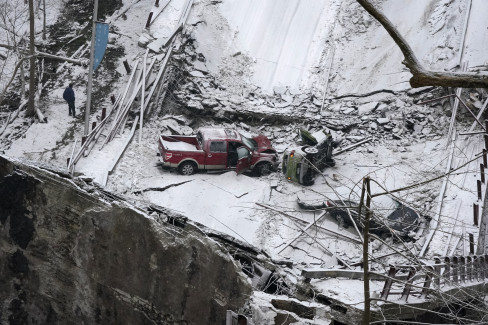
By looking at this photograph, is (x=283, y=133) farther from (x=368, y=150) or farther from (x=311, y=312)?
(x=311, y=312)

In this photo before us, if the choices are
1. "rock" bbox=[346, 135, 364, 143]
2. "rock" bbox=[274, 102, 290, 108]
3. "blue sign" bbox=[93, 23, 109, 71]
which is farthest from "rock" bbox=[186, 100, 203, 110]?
"rock" bbox=[346, 135, 364, 143]

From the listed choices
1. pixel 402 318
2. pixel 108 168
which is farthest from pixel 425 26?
pixel 402 318

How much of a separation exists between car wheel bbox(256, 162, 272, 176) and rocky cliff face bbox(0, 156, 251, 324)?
6.68 metres

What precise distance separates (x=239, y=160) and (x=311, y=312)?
26.5ft

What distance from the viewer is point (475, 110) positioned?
1784 cm

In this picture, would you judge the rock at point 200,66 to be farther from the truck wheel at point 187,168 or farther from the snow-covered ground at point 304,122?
the truck wheel at point 187,168

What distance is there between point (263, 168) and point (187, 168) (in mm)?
2136

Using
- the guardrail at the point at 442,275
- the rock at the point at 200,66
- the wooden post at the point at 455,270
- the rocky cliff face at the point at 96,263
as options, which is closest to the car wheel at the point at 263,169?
the rock at the point at 200,66

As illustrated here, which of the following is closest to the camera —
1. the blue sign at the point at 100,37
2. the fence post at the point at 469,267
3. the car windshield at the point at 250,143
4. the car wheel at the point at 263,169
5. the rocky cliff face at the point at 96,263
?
the rocky cliff face at the point at 96,263

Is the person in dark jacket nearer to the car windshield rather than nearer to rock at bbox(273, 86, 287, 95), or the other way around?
the car windshield

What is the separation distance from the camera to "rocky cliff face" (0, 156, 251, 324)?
10.1 m

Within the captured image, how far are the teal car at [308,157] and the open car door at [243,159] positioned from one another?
3.19 feet

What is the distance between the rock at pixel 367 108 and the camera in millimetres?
19125

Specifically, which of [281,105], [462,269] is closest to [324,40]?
[281,105]
